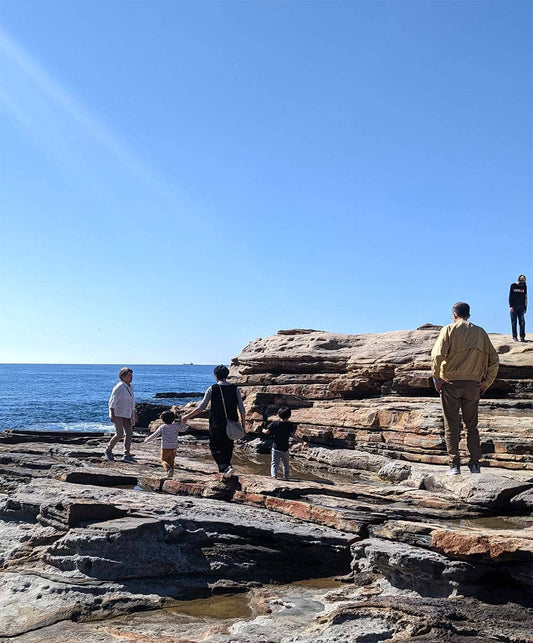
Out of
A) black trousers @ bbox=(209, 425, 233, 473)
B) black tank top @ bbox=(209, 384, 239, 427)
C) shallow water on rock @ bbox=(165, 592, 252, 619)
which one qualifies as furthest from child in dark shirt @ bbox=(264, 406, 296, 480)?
shallow water on rock @ bbox=(165, 592, 252, 619)

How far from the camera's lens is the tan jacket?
884cm

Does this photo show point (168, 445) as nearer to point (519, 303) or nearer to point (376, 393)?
point (376, 393)

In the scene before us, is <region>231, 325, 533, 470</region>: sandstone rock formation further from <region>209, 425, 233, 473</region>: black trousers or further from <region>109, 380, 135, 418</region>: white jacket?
<region>109, 380, 135, 418</region>: white jacket

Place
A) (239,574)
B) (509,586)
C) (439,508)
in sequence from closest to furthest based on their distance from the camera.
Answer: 1. (509,586)
2. (239,574)
3. (439,508)

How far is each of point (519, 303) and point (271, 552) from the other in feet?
39.4

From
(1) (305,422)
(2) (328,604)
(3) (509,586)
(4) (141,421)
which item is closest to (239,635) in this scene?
(2) (328,604)

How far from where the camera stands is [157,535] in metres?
6.80

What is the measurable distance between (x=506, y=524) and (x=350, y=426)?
24.1 ft

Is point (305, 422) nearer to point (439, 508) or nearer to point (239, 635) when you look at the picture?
point (439, 508)

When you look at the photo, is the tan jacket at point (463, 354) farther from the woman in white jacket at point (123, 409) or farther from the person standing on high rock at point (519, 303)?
the person standing on high rock at point (519, 303)

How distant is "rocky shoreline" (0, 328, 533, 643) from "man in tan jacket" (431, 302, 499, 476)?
711 mm

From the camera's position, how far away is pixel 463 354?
A: 887 cm

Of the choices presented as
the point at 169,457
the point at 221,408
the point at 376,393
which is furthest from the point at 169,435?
the point at 376,393

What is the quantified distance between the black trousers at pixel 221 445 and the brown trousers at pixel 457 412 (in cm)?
352
